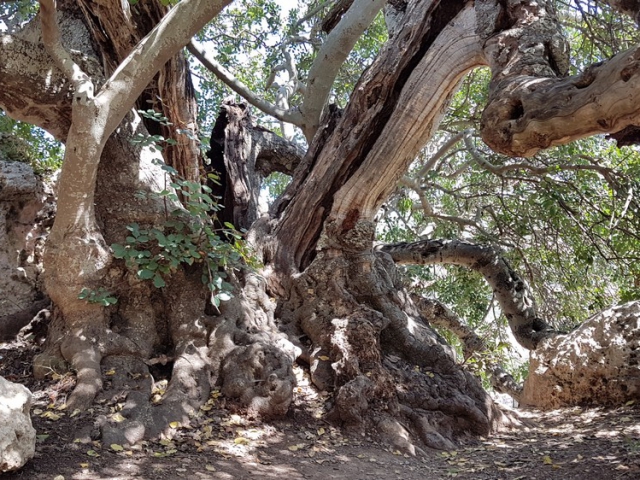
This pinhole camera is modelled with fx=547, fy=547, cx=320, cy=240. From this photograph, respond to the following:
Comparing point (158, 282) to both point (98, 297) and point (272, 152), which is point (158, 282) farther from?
point (272, 152)

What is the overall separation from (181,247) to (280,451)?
1.47 metres

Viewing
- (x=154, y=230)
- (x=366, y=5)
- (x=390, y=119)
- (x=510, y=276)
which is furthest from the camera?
(x=510, y=276)

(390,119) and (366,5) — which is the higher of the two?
(366,5)

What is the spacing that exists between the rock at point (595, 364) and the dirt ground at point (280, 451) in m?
0.36

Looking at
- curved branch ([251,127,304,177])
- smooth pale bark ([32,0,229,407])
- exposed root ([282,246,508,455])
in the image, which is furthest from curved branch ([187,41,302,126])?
smooth pale bark ([32,0,229,407])

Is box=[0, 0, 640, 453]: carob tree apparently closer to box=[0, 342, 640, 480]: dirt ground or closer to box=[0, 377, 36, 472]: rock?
box=[0, 342, 640, 480]: dirt ground

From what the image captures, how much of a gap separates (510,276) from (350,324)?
111 inches

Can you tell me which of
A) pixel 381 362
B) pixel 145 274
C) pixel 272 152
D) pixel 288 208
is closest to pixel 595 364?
pixel 381 362

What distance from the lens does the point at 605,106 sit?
2330 mm

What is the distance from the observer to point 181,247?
3.70m

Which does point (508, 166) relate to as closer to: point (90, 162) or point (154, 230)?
point (154, 230)

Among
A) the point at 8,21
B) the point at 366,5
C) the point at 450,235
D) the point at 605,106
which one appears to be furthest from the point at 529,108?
the point at 8,21

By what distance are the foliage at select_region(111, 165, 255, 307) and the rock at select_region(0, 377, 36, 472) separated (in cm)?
116

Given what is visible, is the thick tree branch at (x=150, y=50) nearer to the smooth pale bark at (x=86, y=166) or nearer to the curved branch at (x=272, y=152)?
the smooth pale bark at (x=86, y=166)
